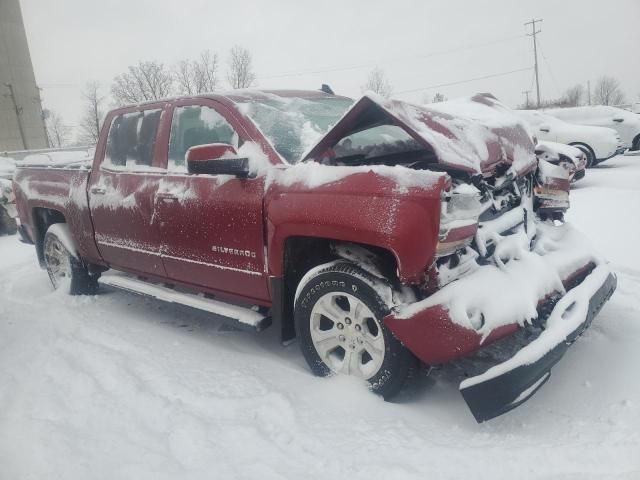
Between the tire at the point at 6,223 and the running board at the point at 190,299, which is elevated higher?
the running board at the point at 190,299

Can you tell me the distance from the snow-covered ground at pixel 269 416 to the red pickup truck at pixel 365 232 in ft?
0.79

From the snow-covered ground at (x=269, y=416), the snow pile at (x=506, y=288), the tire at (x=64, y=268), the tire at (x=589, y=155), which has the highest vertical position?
the snow pile at (x=506, y=288)

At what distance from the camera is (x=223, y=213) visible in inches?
116

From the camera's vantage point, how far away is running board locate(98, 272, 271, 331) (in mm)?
2936

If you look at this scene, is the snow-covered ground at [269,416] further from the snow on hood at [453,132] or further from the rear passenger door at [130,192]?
the snow on hood at [453,132]

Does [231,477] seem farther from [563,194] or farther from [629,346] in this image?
[563,194]

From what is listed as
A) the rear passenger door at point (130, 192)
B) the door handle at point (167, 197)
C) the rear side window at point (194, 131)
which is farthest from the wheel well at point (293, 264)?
the rear passenger door at point (130, 192)

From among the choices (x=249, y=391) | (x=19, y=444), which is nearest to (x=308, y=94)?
(x=249, y=391)

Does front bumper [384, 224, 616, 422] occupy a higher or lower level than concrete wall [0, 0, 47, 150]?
lower

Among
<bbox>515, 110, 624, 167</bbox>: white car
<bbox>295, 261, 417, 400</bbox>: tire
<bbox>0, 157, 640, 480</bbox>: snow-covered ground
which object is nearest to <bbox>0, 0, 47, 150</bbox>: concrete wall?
<bbox>515, 110, 624, 167</bbox>: white car

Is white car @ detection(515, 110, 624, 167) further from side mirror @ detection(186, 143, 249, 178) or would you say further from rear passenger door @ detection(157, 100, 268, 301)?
side mirror @ detection(186, 143, 249, 178)

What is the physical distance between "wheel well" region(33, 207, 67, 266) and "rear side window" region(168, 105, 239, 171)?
2.23 m

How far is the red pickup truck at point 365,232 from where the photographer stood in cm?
213

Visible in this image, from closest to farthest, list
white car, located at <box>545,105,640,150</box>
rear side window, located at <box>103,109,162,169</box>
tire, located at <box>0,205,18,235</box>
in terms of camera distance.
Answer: rear side window, located at <box>103,109,162,169</box>
tire, located at <box>0,205,18,235</box>
white car, located at <box>545,105,640,150</box>
